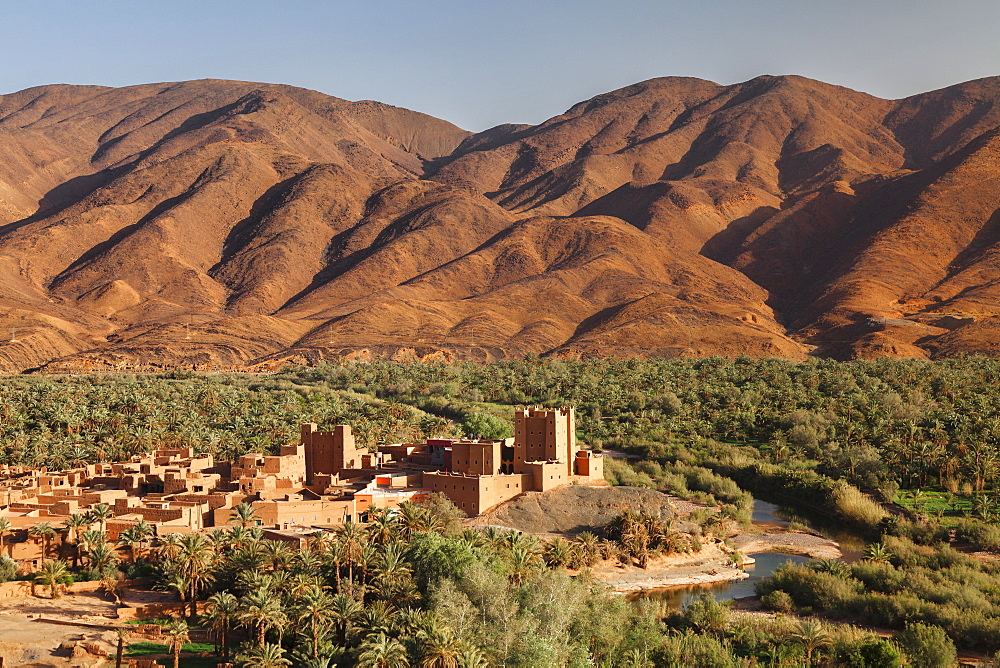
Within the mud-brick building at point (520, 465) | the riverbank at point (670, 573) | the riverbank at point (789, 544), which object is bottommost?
the riverbank at point (670, 573)

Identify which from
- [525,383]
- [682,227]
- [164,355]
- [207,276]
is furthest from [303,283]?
[525,383]

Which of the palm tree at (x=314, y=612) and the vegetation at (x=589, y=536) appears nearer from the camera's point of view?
the palm tree at (x=314, y=612)

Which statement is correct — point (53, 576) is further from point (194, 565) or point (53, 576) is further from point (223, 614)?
point (223, 614)

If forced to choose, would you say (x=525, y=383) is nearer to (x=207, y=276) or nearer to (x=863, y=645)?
(x=863, y=645)

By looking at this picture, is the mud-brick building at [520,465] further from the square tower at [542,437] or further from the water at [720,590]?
the water at [720,590]

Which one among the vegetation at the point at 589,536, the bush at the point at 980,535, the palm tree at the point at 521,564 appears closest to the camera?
the vegetation at the point at 589,536

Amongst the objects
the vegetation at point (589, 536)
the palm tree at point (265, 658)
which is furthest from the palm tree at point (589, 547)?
the palm tree at point (265, 658)

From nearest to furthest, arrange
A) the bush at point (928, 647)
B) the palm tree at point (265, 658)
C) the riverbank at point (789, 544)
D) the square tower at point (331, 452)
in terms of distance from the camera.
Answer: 1. the palm tree at point (265, 658)
2. the bush at point (928, 647)
3. the riverbank at point (789, 544)
4. the square tower at point (331, 452)
